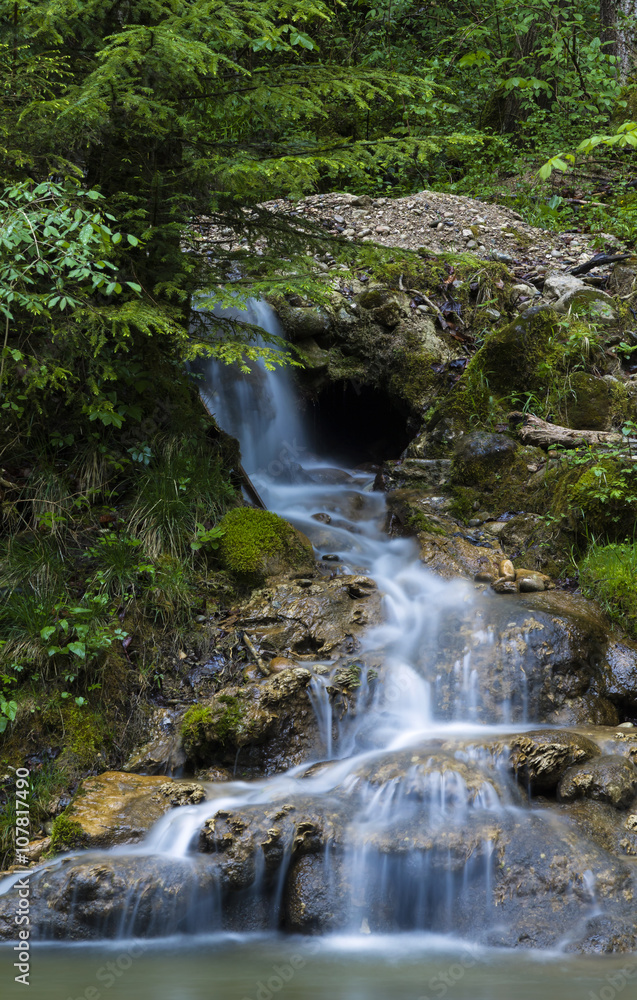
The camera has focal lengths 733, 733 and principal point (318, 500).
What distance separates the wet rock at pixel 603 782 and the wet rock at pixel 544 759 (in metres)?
0.05

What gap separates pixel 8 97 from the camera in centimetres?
492

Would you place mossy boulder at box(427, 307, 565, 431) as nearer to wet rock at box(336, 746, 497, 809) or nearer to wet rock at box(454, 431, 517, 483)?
wet rock at box(454, 431, 517, 483)

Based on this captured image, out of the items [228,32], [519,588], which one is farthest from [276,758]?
[228,32]

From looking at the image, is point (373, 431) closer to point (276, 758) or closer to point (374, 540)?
point (374, 540)

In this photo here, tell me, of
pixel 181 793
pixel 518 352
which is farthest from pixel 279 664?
pixel 518 352

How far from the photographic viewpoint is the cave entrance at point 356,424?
8.76m

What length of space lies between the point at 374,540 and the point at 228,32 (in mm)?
4184

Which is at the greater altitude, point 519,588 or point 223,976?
point 519,588

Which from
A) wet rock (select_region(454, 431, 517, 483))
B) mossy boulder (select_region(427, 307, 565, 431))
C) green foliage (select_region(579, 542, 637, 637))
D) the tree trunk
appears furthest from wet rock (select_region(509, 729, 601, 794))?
the tree trunk

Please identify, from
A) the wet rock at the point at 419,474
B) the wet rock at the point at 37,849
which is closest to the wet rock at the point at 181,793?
the wet rock at the point at 37,849

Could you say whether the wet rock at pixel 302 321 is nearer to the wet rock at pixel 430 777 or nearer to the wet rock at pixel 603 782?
the wet rock at pixel 430 777

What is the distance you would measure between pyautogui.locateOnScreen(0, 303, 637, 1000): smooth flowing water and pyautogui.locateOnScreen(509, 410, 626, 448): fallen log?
2.03m

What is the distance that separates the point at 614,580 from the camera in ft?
17.9

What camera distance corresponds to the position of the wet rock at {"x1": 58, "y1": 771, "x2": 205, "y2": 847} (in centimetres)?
396
